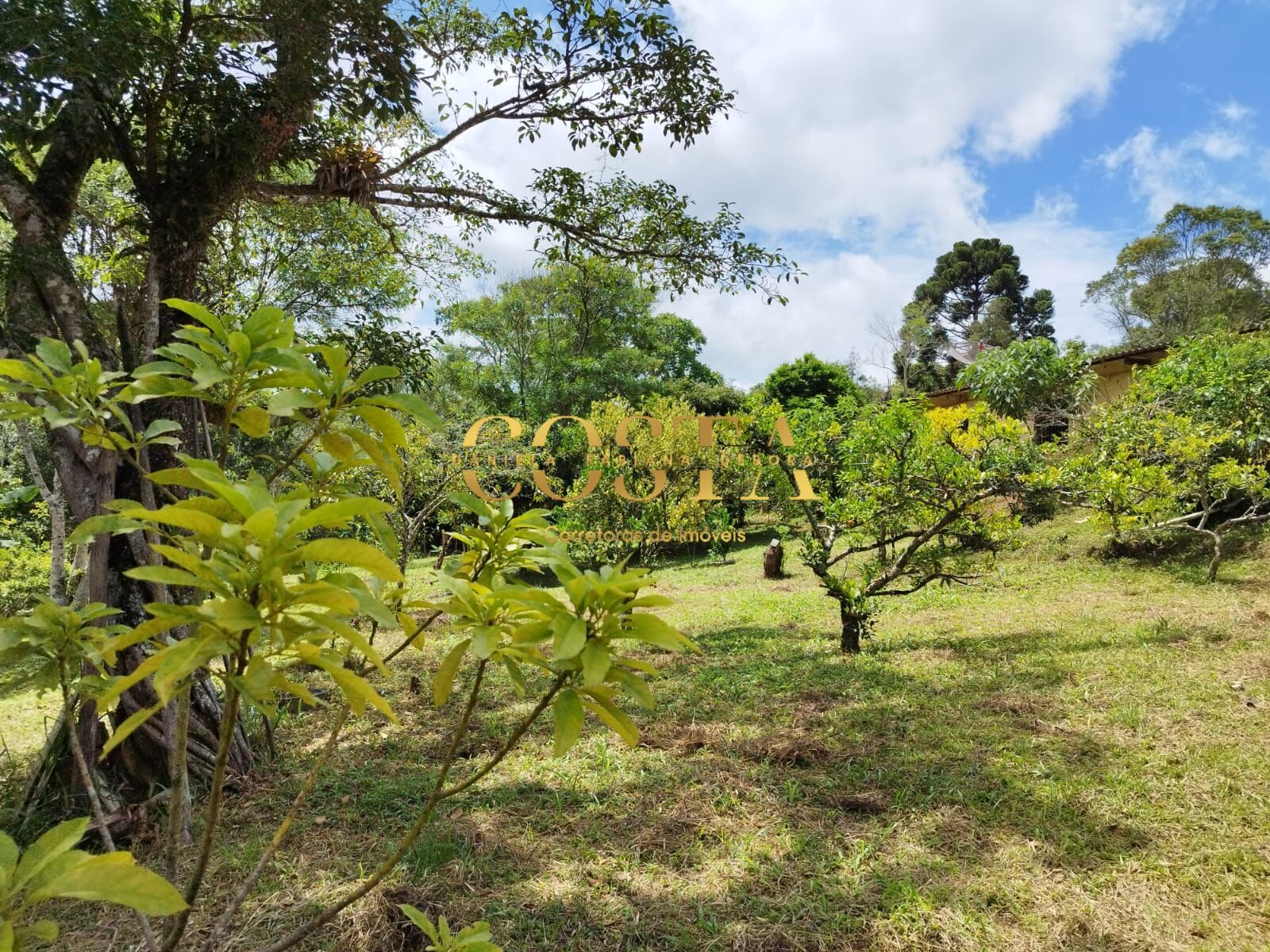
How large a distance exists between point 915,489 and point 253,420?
418cm

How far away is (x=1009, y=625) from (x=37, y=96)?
575 cm

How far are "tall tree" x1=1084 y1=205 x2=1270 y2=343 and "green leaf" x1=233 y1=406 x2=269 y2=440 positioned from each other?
2338 cm

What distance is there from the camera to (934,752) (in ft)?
8.92

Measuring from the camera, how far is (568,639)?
724 mm

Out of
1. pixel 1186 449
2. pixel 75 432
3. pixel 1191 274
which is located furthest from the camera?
pixel 1191 274

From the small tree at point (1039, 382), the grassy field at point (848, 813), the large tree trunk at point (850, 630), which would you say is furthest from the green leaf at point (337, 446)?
the small tree at point (1039, 382)

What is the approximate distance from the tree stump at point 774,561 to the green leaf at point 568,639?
776 cm

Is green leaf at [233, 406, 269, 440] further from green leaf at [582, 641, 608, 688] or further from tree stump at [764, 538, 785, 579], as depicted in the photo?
tree stump at [764, 538, 785, 579]

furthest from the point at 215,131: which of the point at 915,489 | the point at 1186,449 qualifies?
the point at 1186,449

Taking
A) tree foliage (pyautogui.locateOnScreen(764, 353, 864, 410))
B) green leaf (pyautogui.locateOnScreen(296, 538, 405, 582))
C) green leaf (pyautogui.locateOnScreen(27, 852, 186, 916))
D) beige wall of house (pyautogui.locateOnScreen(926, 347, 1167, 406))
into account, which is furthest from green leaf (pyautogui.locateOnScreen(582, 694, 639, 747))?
tree foliage (pyautogui.locateOnScreen(764, 353, 864, 410))

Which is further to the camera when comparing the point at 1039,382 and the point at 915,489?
the point at 1039,382

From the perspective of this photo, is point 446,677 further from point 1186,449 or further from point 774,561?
point 774,561

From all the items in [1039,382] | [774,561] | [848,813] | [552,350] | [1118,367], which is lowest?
[848,813]

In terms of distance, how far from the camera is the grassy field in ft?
5.65
